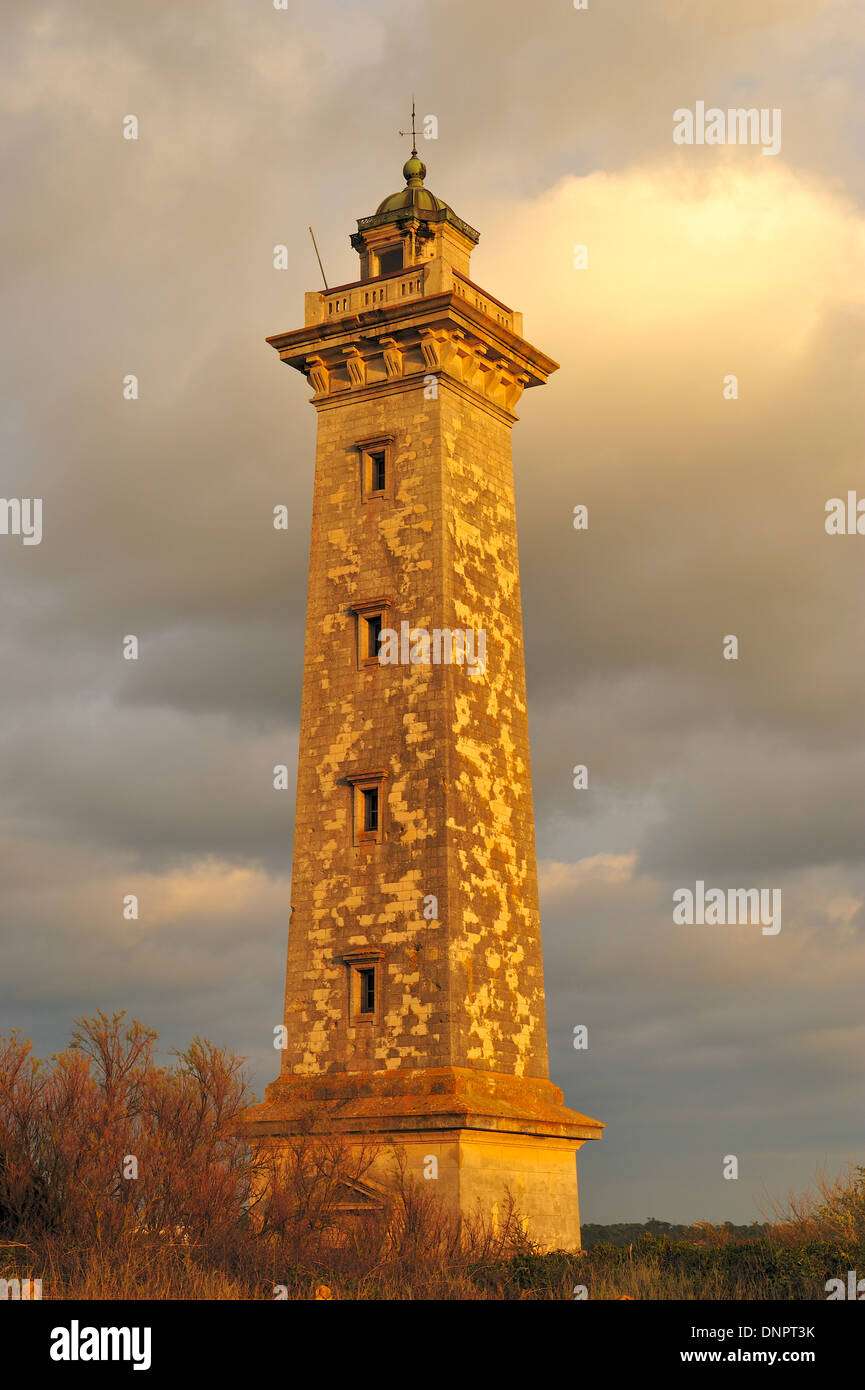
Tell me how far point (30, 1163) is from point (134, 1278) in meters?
3.29

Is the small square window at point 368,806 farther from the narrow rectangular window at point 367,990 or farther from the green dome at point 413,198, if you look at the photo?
the green dome at point 413,198

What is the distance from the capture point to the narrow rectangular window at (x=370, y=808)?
38.2 m

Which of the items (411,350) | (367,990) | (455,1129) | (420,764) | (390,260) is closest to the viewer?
(455,1129)

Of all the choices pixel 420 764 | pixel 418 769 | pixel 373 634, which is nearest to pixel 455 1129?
pixel 418 769

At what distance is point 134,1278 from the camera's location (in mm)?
24391

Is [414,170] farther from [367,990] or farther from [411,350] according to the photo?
[367,990]

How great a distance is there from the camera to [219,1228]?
27469 millimetres

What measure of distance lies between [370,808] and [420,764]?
1.79m

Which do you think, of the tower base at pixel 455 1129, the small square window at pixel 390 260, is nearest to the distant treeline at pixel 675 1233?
the tower base at pixel 455 1129

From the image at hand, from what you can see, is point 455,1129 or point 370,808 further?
point 370,808

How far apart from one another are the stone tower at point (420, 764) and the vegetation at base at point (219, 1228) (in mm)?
3250

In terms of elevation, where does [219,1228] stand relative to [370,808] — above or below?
below

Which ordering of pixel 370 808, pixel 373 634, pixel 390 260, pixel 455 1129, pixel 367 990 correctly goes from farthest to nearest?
pixel 390 260 → pixel 373 634 → pixel 370 808 → pixel 367 990 → pixel 455 1129
